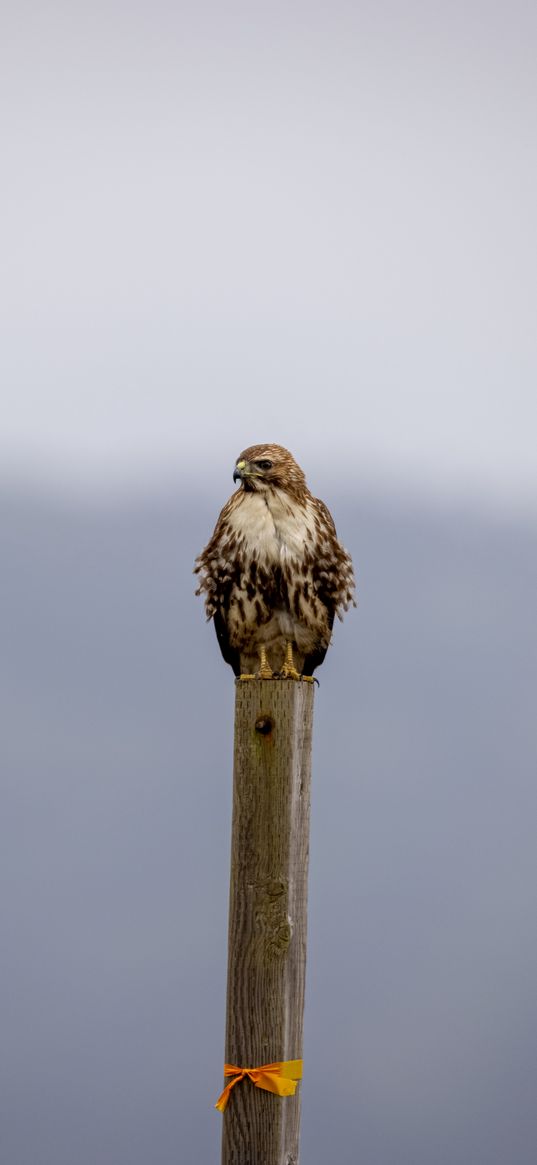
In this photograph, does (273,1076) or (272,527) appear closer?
(273,1076)

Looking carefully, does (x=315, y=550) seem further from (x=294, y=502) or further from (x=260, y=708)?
(x=260, y=708)

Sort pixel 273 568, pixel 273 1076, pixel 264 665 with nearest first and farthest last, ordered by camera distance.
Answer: pixel 273 1076 → pixel 273 568 → pixel 264 665

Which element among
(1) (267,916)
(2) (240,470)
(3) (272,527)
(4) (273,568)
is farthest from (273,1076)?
(2) (240,470)

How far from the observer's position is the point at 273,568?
4.21 metres

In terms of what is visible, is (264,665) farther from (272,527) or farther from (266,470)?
(266,470)

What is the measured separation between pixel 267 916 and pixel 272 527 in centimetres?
160

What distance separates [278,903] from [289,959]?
0.15 meters

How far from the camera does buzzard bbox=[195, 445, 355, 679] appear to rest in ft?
13.9

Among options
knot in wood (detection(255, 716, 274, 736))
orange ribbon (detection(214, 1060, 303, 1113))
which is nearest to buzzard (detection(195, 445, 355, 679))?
knot in wood (detection(255, 716, 274, 736))

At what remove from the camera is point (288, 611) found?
4.30m

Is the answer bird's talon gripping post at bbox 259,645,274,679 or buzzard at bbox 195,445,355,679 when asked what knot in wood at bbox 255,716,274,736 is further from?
bird's talon gripping post at bbox 259,645,274,679

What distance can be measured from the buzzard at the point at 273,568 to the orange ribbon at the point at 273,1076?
1467mm

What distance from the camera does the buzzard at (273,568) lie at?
423cm

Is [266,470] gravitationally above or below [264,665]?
above
